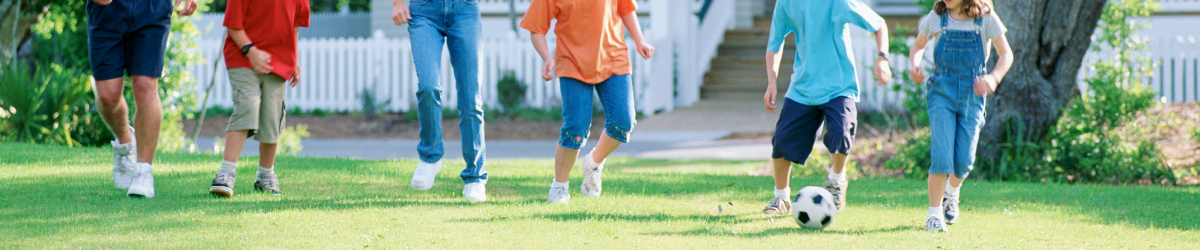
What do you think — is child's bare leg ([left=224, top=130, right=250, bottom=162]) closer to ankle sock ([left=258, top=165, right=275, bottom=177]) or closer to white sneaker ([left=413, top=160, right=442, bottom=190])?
ankle sock ([left=258, top=165, right=275, bottom=177])

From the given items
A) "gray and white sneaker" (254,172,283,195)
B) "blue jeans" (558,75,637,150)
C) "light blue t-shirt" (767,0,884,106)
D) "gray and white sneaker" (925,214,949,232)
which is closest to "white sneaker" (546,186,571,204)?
"blue jeans" (558,75,637,150)

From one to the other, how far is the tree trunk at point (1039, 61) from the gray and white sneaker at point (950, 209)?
9.74 feet

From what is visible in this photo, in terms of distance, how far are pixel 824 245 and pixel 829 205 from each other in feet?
1.26

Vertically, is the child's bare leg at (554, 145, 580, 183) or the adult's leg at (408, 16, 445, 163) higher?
the adult's leg at (408, 16, 445, 163)

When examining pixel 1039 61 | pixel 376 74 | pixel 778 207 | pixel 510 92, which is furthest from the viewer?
pixel 376 74

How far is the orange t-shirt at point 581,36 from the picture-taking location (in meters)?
4.71

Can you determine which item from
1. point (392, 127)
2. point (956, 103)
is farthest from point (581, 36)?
point (392, 127)

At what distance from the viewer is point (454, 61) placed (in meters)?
4.82

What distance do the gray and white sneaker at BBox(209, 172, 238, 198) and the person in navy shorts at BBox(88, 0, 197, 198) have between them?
0.28 metres

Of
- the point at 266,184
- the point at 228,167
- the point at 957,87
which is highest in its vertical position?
the point at 957,87

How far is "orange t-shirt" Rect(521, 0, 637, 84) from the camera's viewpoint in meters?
4.71

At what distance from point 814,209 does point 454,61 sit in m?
1.82

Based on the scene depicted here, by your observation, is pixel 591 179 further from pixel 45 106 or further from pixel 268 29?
pixel 45 106

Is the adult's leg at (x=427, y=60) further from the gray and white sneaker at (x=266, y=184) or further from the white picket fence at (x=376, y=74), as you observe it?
the white picket fence at (x=376, y=74)
